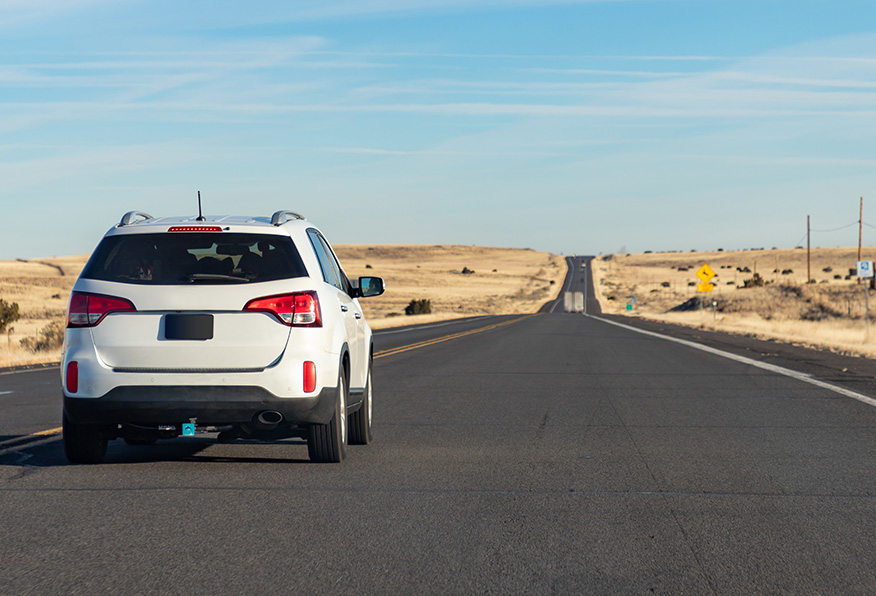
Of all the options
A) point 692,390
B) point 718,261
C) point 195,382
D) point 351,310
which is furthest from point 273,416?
point 718,261

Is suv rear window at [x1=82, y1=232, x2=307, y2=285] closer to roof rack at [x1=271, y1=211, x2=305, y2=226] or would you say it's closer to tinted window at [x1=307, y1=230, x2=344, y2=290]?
roof rack at [x1=271, y1=211, x2=305, y2=226]

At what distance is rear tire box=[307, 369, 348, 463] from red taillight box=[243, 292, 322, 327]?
0.70 metres

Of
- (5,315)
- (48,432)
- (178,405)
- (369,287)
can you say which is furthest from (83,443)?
(5,315)

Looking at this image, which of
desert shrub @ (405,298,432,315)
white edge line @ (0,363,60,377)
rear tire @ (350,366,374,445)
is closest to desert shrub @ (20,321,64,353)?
white edge line @ (0,363,60,377)

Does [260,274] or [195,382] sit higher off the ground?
[260,274]

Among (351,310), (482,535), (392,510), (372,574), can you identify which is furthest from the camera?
(351,310)

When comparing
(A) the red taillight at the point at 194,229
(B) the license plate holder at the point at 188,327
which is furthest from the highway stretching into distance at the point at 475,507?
(A) the red taillight at the point at 194,229

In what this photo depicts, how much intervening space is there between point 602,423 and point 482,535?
5.30 metres

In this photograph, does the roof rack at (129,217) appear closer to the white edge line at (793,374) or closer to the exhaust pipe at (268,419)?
the exhaust pipe at (268,419)

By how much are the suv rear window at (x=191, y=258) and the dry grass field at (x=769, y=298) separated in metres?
21.1

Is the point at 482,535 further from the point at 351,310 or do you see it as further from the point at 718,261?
the point at 718,261

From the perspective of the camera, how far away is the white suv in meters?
7.28

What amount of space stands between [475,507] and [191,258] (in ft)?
10.1

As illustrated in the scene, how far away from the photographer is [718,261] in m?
197
